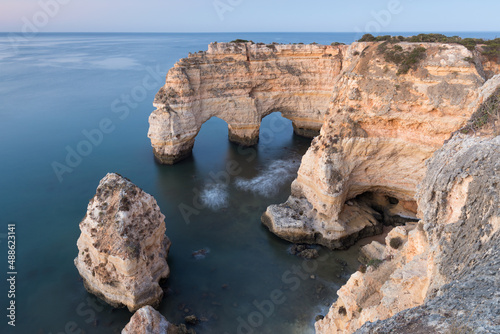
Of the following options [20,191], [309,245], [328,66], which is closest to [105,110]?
[20,191]

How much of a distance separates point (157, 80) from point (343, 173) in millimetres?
55586

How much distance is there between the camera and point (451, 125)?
17062 mm

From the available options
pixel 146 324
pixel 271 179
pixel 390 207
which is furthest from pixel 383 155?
pixel 146 324

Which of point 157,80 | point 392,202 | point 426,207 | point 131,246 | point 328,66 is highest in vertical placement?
point 426,207

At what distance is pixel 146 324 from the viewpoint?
1245cm

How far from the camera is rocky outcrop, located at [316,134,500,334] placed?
14.6 feet

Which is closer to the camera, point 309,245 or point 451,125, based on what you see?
point 451,125

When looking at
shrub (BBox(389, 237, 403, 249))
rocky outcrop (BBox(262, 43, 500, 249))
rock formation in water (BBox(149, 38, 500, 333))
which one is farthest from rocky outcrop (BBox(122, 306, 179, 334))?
shrub (BBox(389, 237, 403, 249))

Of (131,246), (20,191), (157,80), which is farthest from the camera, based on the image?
(157,80)

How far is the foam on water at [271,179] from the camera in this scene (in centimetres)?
2612

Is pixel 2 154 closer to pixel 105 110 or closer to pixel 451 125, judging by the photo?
pixel 105 110

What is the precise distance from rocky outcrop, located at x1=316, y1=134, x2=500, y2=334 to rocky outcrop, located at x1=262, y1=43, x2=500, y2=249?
7.74 m

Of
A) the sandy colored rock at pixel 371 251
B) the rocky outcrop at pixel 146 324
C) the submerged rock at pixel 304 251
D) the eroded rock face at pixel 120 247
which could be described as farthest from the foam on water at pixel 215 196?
the rocky outcrop at pixel 146 324

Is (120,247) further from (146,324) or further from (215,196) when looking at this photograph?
(215,196)
